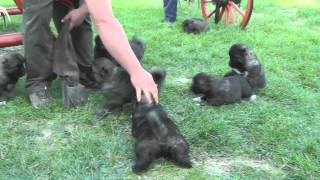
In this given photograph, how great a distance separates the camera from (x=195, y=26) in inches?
278

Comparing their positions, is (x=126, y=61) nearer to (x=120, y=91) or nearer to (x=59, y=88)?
(x=120, y=91)

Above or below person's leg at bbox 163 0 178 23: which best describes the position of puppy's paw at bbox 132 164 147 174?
above

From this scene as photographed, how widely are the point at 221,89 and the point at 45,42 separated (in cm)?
158

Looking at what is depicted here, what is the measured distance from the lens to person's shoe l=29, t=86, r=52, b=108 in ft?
14.5

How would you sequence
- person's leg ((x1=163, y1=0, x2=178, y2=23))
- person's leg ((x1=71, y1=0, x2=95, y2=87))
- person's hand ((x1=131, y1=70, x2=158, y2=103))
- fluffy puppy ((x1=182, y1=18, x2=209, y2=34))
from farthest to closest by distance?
person's leg ((x1=163, y1=0, x2=178, y2=23)), fluffy puppy ((x1=182, y1=18, x2=209, y2=34)), person's leg ((x1=71, y1=0, x2=95, y2=87)), person's hand ((x1=131, y1=70, x2=158, y2=103))

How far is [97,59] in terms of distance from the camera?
15.8 ft

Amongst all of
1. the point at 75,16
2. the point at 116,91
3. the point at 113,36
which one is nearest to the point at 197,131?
the point at 116,91

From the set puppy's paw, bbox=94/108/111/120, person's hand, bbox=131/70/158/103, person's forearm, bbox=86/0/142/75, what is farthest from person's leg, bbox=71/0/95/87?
person's hand, bbox=131/70/158/103

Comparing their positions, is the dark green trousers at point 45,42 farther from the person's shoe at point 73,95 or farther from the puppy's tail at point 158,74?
the puppy's tail at point 158,74

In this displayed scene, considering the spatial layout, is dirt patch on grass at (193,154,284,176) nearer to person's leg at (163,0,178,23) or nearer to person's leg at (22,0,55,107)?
person's leg at (22,0,55,107)

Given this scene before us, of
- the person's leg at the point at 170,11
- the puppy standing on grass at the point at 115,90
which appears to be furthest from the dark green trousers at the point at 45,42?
the person's leg at the point at 170,11

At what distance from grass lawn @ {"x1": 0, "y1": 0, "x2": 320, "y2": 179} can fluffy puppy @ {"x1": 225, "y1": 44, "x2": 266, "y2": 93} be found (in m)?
0.13

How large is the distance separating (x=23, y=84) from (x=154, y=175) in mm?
2160

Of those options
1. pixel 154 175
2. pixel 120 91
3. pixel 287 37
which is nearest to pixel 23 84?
pixel 120 91
